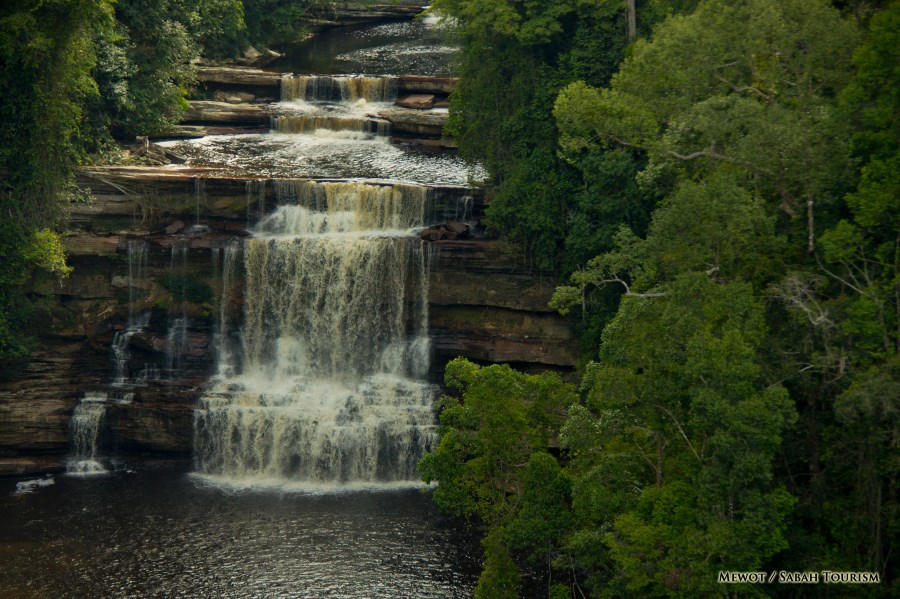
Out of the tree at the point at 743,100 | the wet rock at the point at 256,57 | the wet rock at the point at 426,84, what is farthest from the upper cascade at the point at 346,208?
the wet rock at the point at 256,57

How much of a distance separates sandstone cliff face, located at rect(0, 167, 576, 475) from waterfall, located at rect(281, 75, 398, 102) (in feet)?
47.4

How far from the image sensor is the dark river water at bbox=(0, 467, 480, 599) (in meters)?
35.8

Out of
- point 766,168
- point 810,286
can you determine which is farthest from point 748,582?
point 766,168

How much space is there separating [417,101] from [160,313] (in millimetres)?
18708

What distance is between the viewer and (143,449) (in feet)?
150

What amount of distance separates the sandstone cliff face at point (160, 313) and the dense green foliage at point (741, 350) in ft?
33.0

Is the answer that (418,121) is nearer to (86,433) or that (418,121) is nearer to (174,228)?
(174,228)

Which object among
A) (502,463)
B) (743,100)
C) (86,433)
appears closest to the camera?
(743,100)

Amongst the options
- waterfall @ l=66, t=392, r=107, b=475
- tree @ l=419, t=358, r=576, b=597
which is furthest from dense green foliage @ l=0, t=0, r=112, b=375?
tree @ l=419, t=358, r=576, b=597

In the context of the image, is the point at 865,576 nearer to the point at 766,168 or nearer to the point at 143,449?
the point at 766,168

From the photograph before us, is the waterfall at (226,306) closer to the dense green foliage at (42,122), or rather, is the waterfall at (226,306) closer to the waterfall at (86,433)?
the waterfall at (86,433)

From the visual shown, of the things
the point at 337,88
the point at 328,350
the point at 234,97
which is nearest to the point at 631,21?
the point at 328,350

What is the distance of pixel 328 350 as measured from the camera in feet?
151

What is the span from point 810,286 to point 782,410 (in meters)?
4.31
